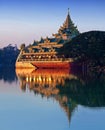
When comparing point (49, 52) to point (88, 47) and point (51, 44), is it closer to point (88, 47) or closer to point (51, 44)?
point (51, 44)

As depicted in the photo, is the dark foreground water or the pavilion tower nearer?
the dark foreground water

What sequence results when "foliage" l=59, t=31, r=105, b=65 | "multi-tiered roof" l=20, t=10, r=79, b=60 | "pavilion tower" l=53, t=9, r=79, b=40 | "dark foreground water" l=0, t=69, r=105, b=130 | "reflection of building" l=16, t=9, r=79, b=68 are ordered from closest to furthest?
1. "dark foreground water" l=0, t=69, r=105, b=130
2. "foliage" l=59, t=31, r=105, b=65
3. "reflection of building" l=16, t=9, r=79, b=68
4. "multi-tiered roof" l=20, t=10, r=79, b=60
5. "pavilion tower" l=53, t=9, r=79, b=40

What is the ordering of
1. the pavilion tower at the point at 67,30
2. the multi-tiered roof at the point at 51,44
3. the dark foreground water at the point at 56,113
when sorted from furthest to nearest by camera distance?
the pavilion tower at the point at 67,30 → the multi-tiered roof at the point at 51,44 → the dark foreground water at the point at 56,113

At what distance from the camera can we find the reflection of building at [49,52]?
206 feet

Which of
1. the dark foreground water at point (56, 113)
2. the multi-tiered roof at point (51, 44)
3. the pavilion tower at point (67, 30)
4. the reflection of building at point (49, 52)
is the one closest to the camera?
the dark foreground water at point (56, 113)

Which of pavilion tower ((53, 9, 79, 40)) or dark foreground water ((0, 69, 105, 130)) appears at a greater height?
pavilion tower ((53, 9, 79, 40))

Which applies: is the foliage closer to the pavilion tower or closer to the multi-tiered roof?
the multi-tiered roof

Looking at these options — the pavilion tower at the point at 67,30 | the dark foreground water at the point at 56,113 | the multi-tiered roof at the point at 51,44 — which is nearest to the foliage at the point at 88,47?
the multi-tiered roof at the point at 51,44

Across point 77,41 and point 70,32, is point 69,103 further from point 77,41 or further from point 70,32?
point 70,32

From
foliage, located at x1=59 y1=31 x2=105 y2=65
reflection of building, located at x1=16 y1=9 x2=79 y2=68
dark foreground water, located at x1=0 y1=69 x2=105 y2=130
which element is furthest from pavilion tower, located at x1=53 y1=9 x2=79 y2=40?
dark foreground water, located at x1=0 y1=69 x2=105 y2=130

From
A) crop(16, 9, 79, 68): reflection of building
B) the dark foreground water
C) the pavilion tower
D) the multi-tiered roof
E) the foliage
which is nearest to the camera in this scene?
the dark foreground water

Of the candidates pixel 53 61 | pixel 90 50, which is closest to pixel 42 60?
pixel 53 61

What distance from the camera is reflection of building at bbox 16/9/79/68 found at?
62.8 m

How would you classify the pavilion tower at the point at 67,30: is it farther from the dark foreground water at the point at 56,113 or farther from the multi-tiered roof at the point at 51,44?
the dark foreground water at the point at 56,113
